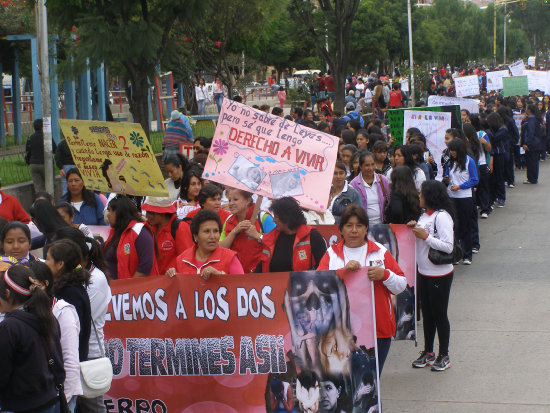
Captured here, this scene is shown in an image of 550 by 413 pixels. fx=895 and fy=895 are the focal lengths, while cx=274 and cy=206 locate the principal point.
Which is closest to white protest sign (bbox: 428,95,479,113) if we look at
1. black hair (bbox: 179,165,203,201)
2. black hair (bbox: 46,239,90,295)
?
black hair (bbox: 179,165,203,201)

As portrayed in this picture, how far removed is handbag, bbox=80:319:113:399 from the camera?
5152mm

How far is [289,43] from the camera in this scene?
5644 cm

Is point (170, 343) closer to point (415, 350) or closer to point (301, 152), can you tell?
point (301, 152)

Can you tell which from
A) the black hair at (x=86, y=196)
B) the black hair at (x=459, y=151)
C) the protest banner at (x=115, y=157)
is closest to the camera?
the protest banner at (x=115, y=157)

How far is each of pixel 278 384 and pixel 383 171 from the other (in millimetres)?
5021

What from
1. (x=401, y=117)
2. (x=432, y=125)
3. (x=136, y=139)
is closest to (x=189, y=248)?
(x=136, y=139)

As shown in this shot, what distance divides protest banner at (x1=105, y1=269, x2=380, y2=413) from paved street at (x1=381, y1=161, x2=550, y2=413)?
46.1 inches

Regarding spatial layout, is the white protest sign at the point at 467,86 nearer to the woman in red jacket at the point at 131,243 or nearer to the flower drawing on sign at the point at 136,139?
the flower drawing on sign at the point at 136,139

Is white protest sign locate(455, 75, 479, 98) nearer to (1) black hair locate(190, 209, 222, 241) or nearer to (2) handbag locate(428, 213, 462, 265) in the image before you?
(2) handbag locate(428, 213, 462, 265)

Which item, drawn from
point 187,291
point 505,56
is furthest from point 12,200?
point 505,56

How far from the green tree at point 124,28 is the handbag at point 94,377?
9117 mm


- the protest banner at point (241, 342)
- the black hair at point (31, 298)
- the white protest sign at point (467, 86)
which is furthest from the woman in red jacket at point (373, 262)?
the white protest sign at point (467, 86)

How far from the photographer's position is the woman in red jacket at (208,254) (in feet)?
21.1

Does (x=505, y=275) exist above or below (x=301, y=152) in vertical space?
below
